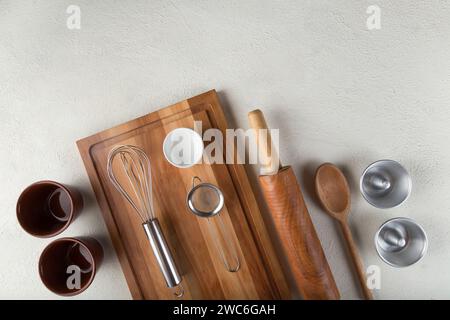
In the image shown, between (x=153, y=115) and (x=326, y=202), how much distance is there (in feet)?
1.47

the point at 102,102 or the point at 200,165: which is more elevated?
the point at 102,102

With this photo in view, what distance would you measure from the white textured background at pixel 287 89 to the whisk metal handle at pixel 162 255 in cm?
15

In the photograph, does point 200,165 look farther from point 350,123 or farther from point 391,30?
point 391,30

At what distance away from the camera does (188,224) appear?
820 millimetres

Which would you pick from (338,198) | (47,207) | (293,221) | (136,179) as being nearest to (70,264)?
(47,207)

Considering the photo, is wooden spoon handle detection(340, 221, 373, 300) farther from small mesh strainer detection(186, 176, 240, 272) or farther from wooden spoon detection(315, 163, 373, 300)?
small mesh strainer detection(186, 176, 240, 272)

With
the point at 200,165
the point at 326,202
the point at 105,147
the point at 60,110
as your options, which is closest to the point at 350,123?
the point at 326,202

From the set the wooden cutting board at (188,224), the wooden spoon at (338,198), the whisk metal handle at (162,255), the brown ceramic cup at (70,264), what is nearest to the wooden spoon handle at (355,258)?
the wooden spoon at (338,198)

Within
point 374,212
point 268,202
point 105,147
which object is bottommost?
point 374,212

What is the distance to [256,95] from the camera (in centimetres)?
84

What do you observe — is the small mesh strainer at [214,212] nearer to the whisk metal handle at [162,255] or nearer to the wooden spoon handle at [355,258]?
the whisk metal handle at [162,255]

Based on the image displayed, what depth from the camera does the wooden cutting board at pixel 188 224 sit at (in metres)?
0.81

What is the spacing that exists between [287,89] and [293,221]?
1.02ft

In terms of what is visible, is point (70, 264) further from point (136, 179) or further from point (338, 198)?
point (338, 198)
